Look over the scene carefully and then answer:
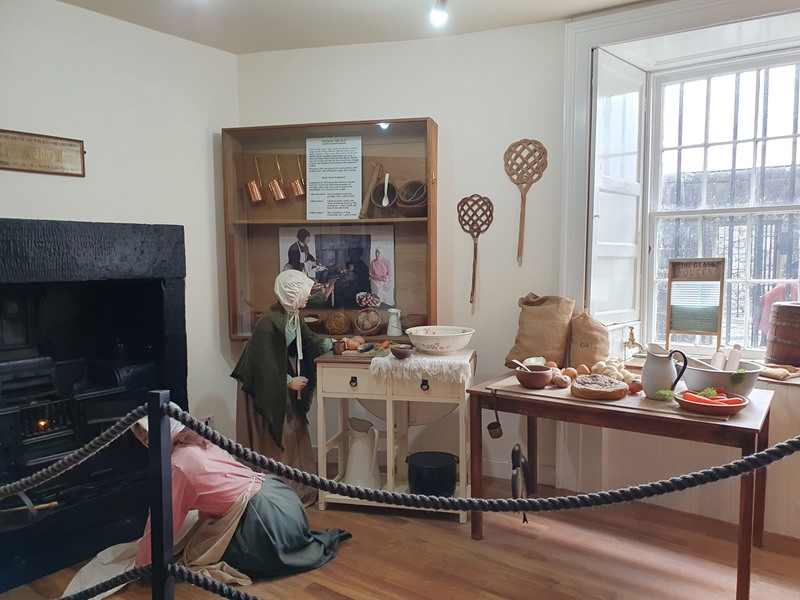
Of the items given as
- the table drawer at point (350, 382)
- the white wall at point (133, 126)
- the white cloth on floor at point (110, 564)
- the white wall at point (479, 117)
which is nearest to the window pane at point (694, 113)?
the white wall at point (479, 117)

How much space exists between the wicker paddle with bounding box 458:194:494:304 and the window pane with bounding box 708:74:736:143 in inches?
46.9

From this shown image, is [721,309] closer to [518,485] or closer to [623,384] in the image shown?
[623,384]

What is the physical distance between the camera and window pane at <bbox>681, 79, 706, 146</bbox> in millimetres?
3162

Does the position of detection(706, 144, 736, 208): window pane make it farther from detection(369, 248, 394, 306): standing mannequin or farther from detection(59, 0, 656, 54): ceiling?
detection(369, 248, 394, 306): standing mannequin

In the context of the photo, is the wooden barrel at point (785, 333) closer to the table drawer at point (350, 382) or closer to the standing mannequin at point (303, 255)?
the table drawer at point (350, 382)

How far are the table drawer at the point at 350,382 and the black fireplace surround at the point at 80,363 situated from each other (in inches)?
28.8

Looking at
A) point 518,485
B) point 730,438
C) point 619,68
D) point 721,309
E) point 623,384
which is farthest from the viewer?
point 619,68

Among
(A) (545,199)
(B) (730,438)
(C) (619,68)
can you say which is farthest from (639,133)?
(B) (730,438)

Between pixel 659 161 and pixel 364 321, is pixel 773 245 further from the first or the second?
pixel 364 321

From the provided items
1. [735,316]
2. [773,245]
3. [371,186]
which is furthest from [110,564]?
[773,245]

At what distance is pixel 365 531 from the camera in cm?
282

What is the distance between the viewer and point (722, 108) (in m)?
3.11

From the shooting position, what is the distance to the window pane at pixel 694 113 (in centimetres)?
316

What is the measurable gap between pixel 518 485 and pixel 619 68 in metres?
2.14
